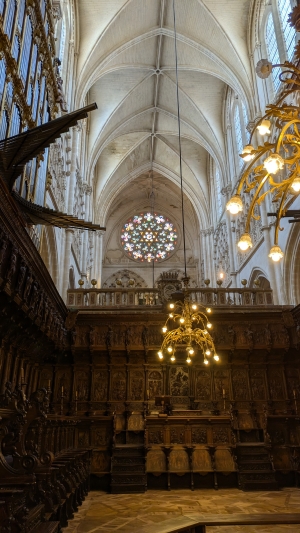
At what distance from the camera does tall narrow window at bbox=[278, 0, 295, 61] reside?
13923 millimetres

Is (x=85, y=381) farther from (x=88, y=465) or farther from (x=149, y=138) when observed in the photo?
(x=149, y=138)

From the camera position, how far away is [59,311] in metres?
10.5

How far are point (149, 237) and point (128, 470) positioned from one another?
24218 millimetres

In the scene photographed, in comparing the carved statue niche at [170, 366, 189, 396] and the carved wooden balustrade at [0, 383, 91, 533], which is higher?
the carved statue niche at [170, 366, 189, 396]

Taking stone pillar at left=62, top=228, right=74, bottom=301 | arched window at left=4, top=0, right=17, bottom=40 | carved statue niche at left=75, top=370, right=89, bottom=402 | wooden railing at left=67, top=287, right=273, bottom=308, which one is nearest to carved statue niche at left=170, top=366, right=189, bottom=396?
carved statue niche at left=75, top=370, right=89, bottom=402

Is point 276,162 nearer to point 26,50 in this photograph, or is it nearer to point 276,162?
point 276,162

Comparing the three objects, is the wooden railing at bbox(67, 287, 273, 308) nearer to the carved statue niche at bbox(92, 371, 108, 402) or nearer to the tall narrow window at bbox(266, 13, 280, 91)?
the carved statue niche at bbox(92, 371, 108, 402)

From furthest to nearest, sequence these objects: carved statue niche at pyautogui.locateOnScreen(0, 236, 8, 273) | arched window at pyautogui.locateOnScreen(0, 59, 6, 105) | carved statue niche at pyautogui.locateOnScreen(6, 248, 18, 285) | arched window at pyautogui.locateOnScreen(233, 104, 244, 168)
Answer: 1. arched window at pyautogui.locateOnScreen(233, 104, 244, 168)
2. arched window at pyautogui.locateOnScreen(0, 59, 6, 105)
3. carved statue niche at pyautogui.locateOnScreen(6, 248, 18, 285)
4. carved statue niche at pyautogui.locateOnScreen(0, 236, 8, 273)

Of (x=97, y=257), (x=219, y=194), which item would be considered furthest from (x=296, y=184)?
(x=97, y=257)

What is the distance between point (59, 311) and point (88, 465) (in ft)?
12.7

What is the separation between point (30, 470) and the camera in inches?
127

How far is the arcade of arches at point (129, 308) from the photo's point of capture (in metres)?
6.10

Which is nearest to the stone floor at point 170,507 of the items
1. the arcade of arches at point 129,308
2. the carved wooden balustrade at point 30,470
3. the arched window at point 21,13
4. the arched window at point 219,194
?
the arcade of arches at point 129,308

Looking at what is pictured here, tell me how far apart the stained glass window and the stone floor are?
78.0 ft
